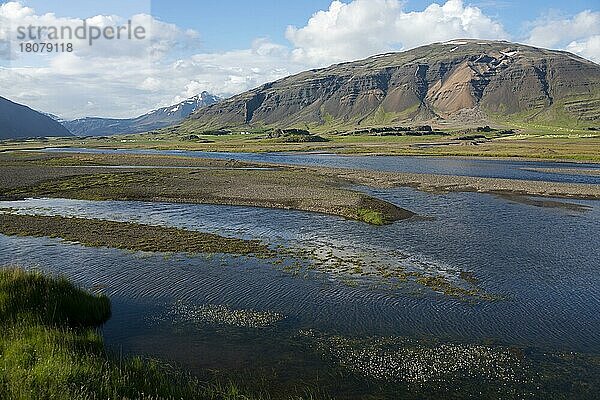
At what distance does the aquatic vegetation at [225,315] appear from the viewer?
20.5 metres

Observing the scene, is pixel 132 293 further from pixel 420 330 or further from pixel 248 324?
pixel 420 330

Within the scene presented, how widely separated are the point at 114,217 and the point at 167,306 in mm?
24048

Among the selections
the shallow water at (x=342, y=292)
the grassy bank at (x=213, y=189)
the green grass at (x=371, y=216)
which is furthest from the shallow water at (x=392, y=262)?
the grassy bank at (x=213, y=189)

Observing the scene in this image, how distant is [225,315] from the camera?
21.3m

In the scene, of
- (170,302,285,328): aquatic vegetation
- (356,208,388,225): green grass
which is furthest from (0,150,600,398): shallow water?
(356,208,388,225): green grass

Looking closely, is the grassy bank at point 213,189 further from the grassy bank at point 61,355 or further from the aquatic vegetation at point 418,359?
the grassy bank at point 61,355

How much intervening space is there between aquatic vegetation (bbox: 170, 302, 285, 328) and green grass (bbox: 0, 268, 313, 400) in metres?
3.48

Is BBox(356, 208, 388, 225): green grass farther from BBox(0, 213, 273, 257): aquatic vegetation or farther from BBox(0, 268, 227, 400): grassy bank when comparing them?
BBox(0, 268, 227, 400): grassy bank

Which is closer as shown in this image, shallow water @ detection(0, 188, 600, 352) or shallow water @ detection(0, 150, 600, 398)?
shallow water @ detection(0, 150, 600, 398)

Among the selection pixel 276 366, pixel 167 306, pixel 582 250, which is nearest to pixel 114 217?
pixel 167 306

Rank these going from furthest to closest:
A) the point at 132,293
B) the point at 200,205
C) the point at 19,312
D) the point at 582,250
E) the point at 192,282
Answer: the point at 200,205 → the point at 582,250 → the point at 192,282 → the point at 132,293 → the point at 19,312

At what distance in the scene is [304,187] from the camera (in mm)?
63188

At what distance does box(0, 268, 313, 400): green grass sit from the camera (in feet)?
37.9

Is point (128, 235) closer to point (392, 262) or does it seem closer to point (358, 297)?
A: point (392, 262)
